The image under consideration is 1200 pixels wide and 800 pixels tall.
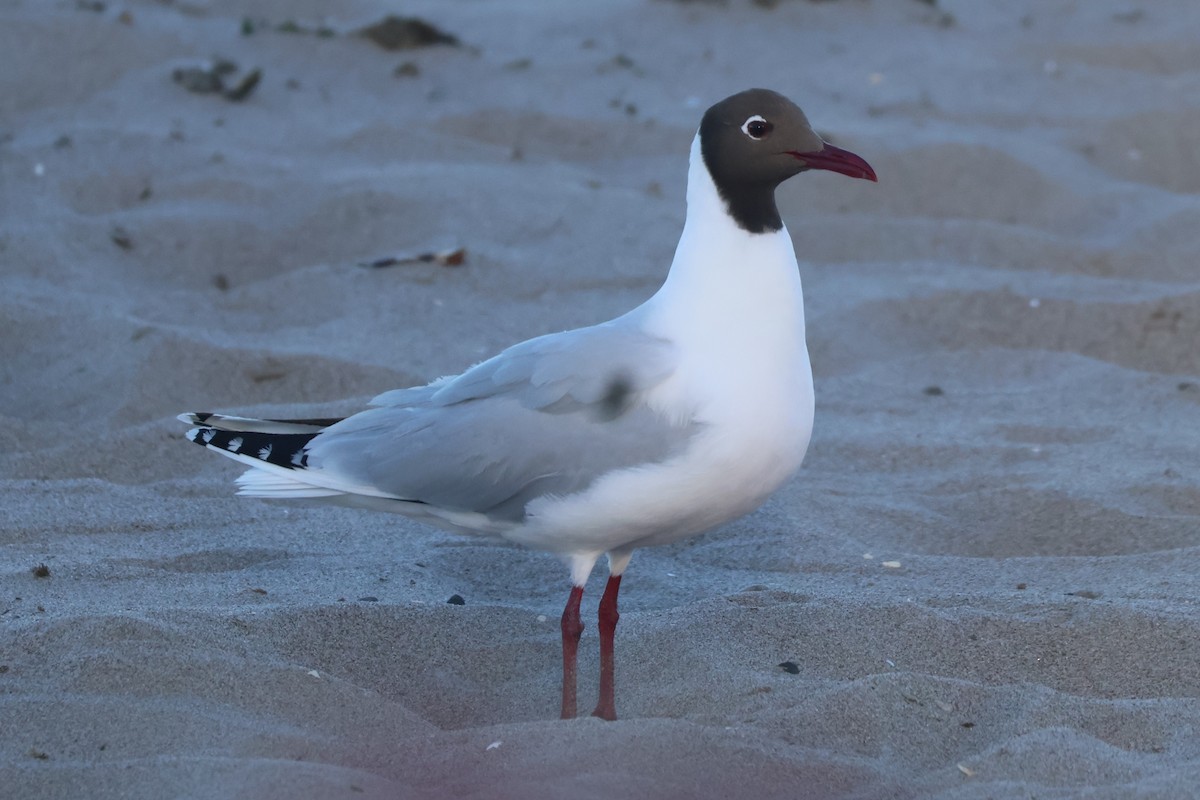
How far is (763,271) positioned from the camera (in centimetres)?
341

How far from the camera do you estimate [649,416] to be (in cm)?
327

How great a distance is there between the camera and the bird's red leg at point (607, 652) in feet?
11.3

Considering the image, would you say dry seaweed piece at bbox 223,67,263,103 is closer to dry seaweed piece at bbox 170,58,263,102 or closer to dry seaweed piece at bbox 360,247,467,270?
dry seaweed piece at bbox 170,58,263,102

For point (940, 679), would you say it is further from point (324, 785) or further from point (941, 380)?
point (941, 380)

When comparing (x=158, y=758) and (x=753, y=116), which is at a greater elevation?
(x=753, y=116)

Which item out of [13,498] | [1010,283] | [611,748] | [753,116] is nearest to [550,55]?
[1010,283]

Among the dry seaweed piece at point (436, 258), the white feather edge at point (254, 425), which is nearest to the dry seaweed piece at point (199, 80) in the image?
the dry seaweed piece at point (436, 258)

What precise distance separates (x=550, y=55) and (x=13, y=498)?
19.3ft

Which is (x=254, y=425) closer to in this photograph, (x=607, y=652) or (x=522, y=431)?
(x=522, y=431)

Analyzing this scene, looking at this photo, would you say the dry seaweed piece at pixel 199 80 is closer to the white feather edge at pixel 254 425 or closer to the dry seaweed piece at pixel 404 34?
the dry seaweed piece at pixel 404 34

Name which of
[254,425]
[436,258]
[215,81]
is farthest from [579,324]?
[215,81]

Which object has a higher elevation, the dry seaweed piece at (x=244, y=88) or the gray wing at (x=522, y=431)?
the dry seaweed piece at (x=244, y=88)

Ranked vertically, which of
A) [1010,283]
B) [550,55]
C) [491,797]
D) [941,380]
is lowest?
[491,797]

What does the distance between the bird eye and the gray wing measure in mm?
516
